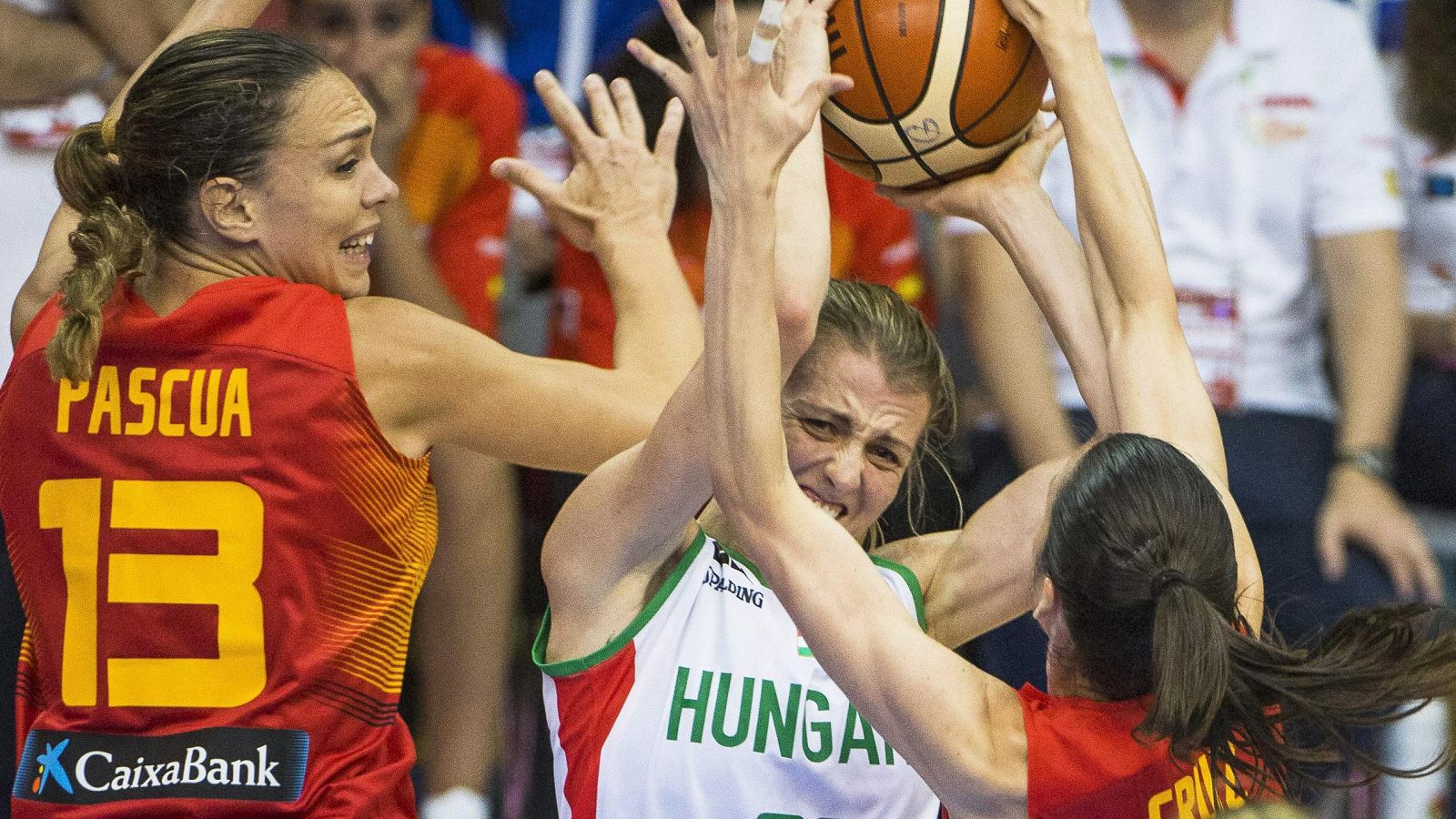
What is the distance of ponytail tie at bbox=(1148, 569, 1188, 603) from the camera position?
7.11 feet

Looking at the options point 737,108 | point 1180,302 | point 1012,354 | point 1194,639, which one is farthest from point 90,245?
point 1180,302

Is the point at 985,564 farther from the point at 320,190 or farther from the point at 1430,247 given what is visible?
the point at 1430,247

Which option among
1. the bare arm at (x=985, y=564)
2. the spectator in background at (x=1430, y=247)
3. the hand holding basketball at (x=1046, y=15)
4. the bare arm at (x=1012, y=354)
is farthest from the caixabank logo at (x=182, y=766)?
the spectator in background at (x=1430, y=247)

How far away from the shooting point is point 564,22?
17.1ft

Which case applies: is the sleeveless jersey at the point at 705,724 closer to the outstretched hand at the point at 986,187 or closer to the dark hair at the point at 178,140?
the outstretched hand at the point at 986,187

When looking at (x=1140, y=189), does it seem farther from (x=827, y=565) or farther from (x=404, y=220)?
(x=404, y=220)

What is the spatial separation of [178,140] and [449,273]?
1.89 m

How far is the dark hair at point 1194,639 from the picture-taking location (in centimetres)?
Answer: 212

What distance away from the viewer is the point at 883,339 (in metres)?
2.86

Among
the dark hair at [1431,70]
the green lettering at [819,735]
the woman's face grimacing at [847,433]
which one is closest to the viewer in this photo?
the green lettering at [819,735]

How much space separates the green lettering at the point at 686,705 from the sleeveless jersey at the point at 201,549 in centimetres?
45

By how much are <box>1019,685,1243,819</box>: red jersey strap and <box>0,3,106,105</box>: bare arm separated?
2.64m

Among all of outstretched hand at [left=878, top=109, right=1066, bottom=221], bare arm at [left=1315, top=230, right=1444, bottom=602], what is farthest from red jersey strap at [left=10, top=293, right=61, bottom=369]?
bare arm at [left=1315, top=230, right=1444, bottom=602]

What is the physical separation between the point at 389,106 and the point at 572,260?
24.3 inches
